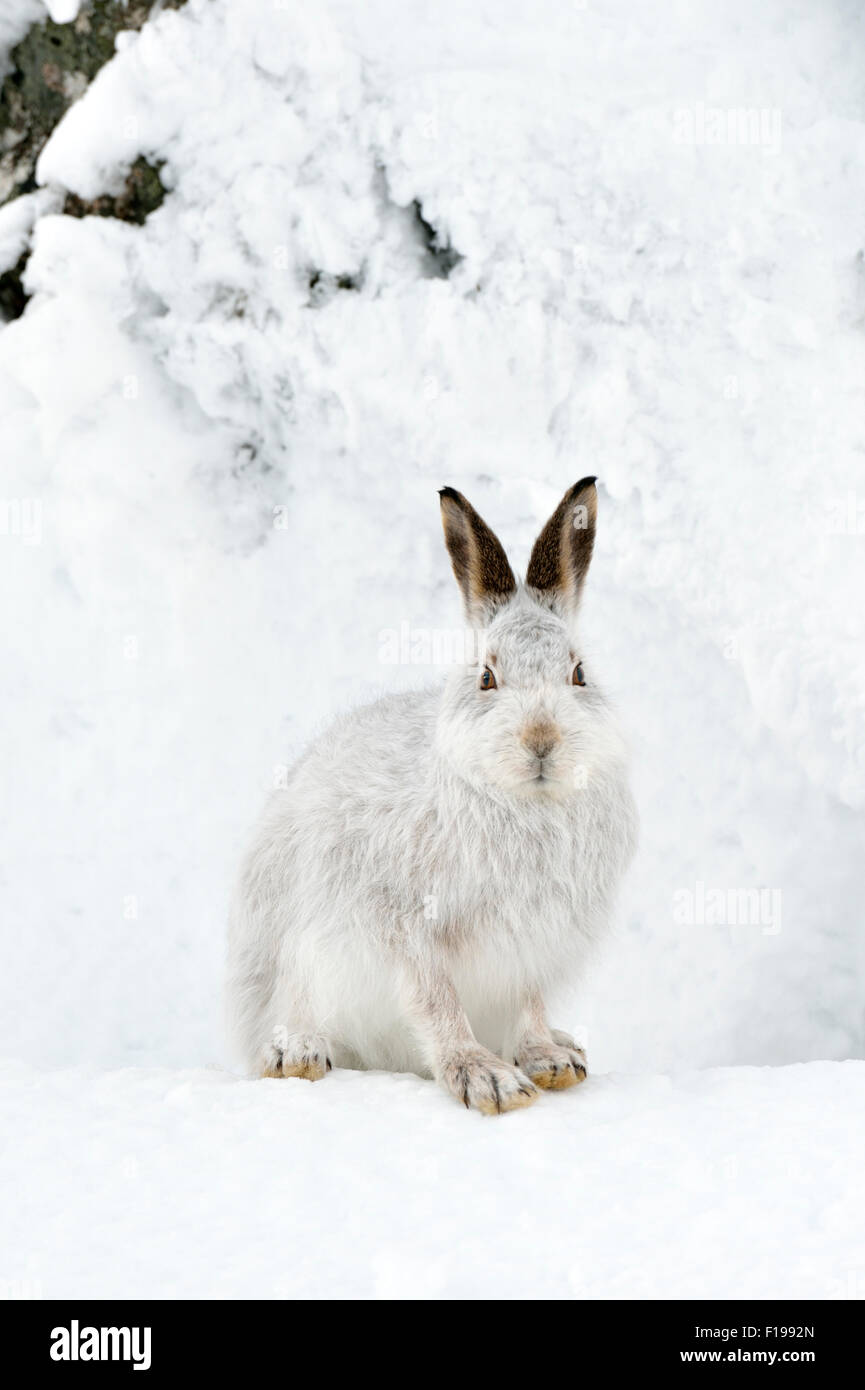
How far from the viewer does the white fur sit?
255 cm

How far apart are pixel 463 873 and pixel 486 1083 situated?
41 cm

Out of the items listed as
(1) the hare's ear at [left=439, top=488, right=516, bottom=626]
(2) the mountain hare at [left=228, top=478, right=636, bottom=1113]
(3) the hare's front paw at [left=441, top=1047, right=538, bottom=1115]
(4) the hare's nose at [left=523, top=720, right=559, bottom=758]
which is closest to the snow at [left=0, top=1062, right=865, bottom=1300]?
(3) the hare's front paw at [left=441, top=1047, right=538, bottom=1115]

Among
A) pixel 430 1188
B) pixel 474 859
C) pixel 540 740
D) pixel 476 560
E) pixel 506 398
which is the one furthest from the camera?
pixel 506 398

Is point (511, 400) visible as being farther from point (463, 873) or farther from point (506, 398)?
point (463, 873)

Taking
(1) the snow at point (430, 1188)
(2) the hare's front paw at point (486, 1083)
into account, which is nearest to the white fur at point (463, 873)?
(2) the hare's front paw at point (486, 1083)

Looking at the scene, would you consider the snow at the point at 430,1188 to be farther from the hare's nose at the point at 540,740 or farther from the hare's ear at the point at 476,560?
the hare's ear at the point at 476,560

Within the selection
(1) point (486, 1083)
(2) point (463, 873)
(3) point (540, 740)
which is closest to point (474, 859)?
(2) point (463, 873)

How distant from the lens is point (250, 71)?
15.8 ft

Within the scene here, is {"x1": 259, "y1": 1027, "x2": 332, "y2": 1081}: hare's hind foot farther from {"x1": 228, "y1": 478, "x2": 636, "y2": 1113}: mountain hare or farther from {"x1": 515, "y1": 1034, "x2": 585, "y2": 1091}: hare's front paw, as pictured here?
Result: {"x1": 515, "y1": 1034, "x2": 585, "y2": 1091}: hare's front paw

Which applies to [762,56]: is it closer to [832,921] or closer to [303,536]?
[303,536]

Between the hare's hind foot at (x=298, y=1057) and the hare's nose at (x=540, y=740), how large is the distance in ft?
2.89

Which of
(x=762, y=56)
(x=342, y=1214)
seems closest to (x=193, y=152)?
(x=762, y=56)

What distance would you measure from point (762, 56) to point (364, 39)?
56.9 inches

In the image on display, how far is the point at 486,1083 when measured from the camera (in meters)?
2.51
